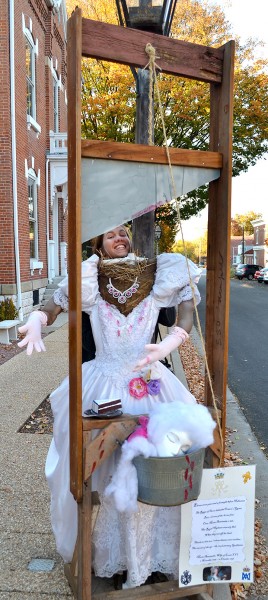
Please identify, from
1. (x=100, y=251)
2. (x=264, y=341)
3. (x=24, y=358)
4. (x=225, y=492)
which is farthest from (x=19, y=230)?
(x=225, y=492)

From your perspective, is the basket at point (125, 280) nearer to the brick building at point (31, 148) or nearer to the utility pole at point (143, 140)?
the utility pole at point (143, 140)

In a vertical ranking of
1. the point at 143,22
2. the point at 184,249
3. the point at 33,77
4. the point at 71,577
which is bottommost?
the point at 71,577

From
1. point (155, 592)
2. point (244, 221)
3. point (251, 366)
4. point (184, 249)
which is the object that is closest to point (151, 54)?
point (184, 249)

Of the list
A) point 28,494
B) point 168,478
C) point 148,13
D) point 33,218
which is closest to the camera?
point 168,478

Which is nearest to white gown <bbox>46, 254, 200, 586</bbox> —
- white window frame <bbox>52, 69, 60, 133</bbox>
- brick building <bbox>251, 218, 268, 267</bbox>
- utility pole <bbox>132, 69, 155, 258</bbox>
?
utility pole <bbox>132, 69, 155, 258</bbox>

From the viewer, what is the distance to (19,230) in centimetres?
1045

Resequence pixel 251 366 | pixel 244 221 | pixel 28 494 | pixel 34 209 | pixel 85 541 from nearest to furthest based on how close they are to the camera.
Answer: pixel 85 541, pixel 28 494, pixel 251 366, pixel 34 209, pixel 244 221

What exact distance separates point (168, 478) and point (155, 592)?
2.47 ft

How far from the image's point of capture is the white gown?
7.11 ft

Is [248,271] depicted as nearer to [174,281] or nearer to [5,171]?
[5,171]

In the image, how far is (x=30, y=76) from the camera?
12008 millimetres

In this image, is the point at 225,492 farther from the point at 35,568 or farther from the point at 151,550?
the point at 35,568

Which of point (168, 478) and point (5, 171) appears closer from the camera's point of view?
point (168, 478)

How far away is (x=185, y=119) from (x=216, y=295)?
1396 cm
